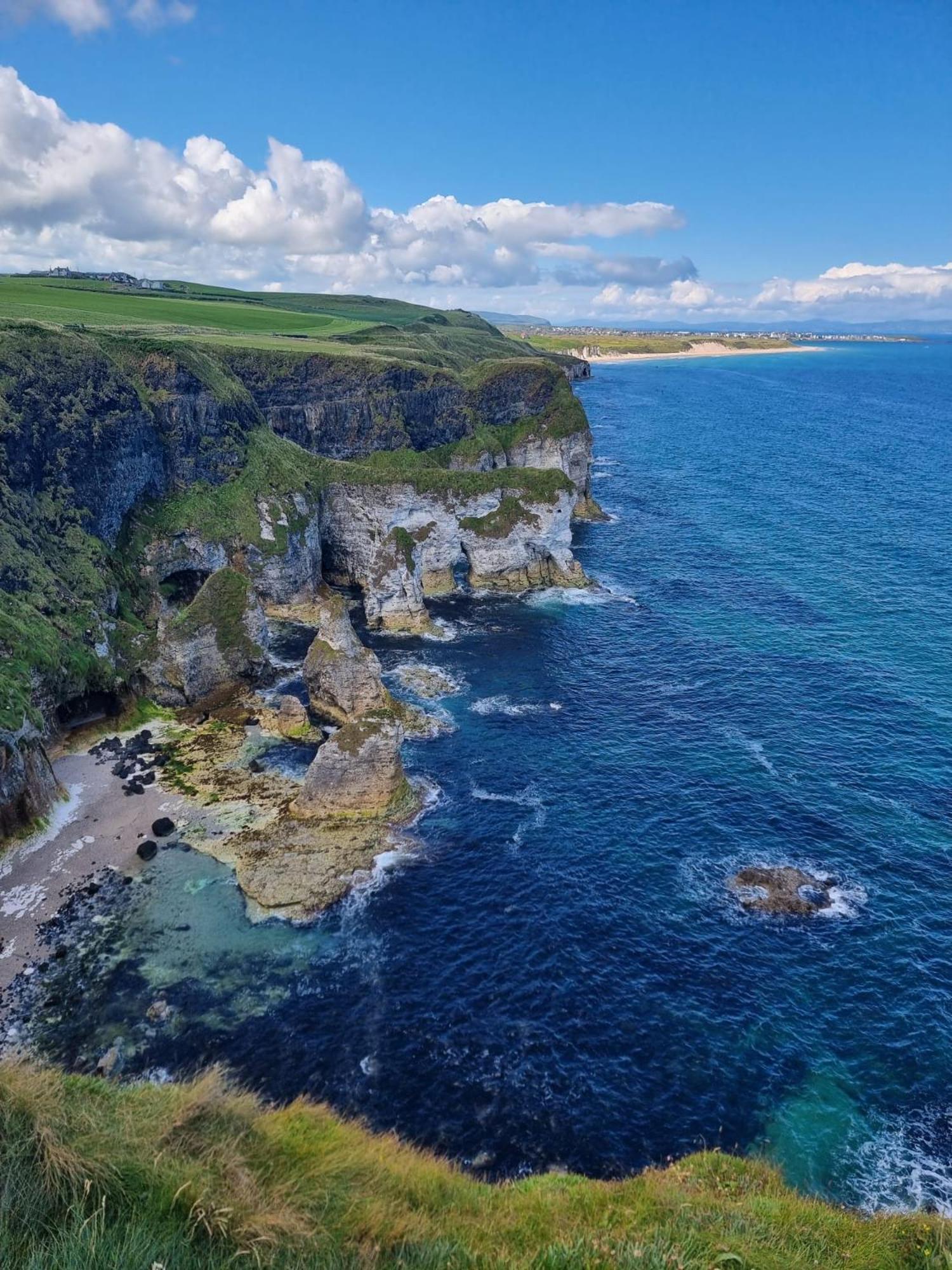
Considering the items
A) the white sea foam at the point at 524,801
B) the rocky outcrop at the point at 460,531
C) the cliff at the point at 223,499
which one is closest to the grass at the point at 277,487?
the cliff at the point at 223,499

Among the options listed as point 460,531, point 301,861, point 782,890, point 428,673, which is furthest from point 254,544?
point 782,890

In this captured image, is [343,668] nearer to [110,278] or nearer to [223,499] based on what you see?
[223,499]

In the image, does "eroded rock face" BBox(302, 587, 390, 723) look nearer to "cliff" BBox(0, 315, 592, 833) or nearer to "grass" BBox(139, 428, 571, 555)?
"cliff" BBox(0, 315, 592, 833)

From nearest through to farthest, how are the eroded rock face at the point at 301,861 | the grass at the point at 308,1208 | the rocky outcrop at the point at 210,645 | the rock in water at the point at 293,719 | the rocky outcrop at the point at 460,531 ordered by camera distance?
the grass at the point at 308,1208 < the eroded rock face at the point at 301,861 < the rock in water at the point at 293,719 < the rocky outcrop at the point at 210,645 < the rocky outcrop at the point at 460,531

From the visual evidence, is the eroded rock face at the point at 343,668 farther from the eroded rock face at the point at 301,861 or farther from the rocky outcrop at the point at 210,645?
the eroded rock face at the point at 301,861

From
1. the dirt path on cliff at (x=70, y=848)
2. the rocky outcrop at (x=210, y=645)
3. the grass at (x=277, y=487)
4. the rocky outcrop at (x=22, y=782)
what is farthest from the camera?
the grass at (x=277, y=487)

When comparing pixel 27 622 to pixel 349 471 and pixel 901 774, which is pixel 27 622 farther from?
pixel 901 774

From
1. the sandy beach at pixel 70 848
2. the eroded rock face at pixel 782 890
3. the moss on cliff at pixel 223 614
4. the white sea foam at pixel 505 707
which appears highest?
the moss on cliff at pixel 223 614
